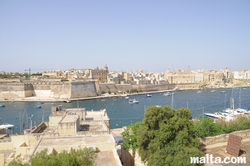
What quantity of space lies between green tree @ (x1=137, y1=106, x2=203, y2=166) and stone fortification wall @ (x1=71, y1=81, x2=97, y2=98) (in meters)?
33.5

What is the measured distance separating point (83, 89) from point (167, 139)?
3520 centimetres

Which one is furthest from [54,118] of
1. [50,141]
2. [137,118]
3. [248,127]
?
[137,118]

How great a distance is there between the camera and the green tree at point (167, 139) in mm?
6031

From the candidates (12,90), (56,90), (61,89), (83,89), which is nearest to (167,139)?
(83,89)

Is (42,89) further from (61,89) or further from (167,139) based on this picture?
(167,139)

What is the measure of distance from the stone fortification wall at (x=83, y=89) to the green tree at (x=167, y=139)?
33.5 metres

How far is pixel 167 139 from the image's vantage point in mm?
6793

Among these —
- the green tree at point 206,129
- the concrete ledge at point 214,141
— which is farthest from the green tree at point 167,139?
the green tree at point 206,129

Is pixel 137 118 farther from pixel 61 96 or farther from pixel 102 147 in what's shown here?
pixel 61 96

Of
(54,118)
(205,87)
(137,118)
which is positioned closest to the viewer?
(54,118)

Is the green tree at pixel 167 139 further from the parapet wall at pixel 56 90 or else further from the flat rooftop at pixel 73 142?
the parapet wall at pixel 56 90

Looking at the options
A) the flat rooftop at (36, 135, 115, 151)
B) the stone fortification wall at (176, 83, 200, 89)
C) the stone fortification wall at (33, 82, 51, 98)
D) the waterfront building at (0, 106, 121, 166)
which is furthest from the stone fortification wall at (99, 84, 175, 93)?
the flat rooftop at (36, 135, 115, 151)

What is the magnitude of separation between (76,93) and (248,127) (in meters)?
33.4

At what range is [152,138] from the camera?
7.14m
